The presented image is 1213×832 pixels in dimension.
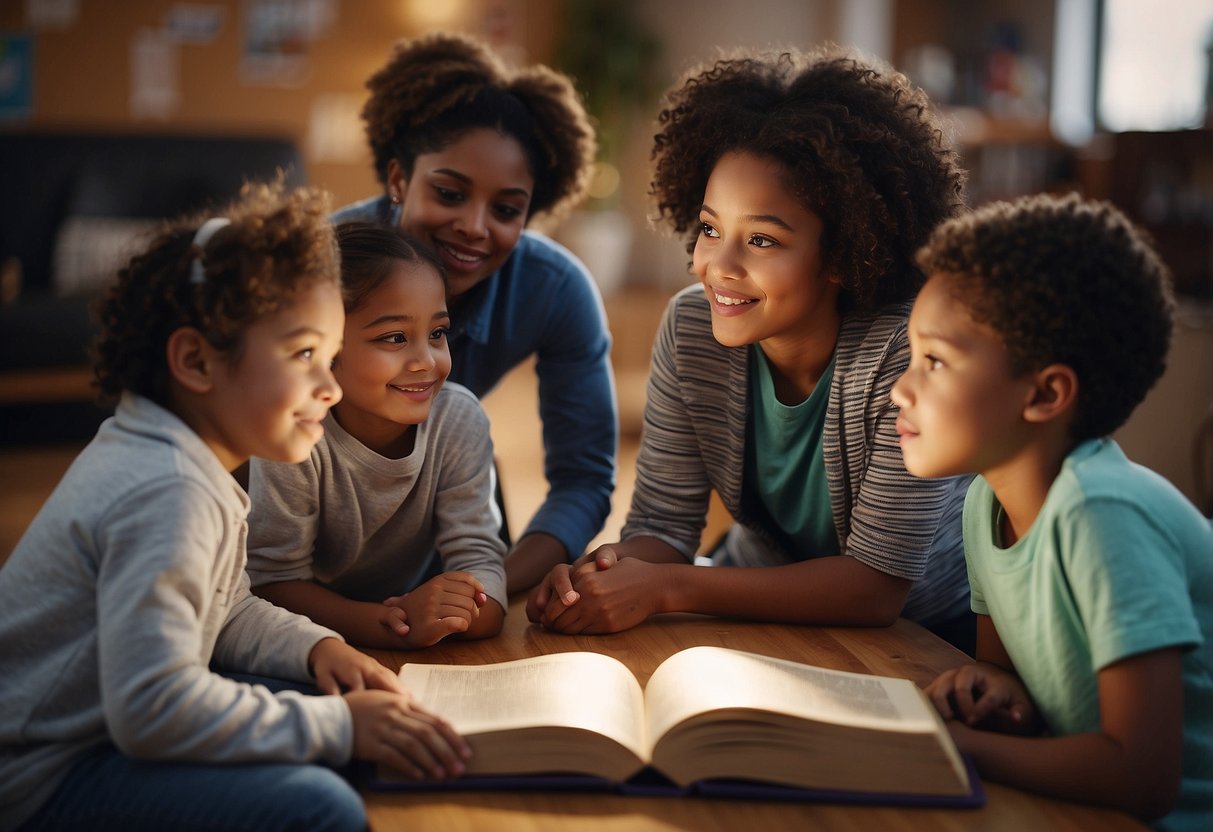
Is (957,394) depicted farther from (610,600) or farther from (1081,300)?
(610,600)

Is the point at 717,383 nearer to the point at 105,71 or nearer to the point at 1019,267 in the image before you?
the point at 1019,267

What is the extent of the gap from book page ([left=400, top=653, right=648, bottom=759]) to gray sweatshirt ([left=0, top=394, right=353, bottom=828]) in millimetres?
101

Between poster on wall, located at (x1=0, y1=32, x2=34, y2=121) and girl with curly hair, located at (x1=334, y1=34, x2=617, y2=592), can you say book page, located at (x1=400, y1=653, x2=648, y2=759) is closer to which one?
girl with curly hair, located at (x1=334, y1=34, x2=617, y2=592)

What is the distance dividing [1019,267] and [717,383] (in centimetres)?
57

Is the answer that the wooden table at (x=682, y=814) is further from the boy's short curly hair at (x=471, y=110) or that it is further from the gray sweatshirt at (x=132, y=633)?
the boy's short curly hair at (x=471, y=110)

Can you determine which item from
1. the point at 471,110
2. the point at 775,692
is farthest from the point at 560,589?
the point at 471,110

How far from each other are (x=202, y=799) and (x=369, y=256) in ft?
2.11

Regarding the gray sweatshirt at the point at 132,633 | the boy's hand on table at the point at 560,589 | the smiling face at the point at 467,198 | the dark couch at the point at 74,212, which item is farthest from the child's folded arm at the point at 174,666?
the dark couch at the point at 74,212

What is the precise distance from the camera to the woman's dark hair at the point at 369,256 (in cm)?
129

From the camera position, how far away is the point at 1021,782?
0.91m

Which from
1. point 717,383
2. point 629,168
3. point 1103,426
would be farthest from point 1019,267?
point 629,168

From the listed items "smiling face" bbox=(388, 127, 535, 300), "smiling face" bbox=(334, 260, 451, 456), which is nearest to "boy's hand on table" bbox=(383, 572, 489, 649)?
"smiling face" bbox=(334, 260, 451, 456)

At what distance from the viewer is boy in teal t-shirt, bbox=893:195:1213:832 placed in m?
0.87

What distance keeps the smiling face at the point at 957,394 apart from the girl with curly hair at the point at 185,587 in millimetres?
476
